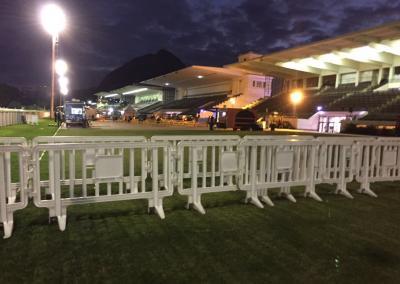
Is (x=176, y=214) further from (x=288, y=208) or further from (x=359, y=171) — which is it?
(x=359, y=171)

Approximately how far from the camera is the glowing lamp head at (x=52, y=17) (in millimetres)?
26875

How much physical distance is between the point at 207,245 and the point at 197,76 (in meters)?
65.1

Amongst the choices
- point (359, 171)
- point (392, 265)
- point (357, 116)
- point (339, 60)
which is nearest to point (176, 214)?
point (392, 265)

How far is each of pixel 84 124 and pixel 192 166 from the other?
31352mm

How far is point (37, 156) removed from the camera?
183 inches

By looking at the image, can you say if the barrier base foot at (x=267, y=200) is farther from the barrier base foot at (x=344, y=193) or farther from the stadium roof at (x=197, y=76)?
the stadium roof at (x=197, y=76)

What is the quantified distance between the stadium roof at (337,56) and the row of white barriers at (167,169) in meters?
31.6

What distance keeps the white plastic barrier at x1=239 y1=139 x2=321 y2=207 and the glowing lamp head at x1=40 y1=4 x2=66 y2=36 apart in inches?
1043

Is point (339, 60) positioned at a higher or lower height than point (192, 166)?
higher

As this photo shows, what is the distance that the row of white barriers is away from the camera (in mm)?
4691

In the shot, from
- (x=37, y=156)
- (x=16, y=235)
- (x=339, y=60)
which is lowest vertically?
(x=16, y=235)

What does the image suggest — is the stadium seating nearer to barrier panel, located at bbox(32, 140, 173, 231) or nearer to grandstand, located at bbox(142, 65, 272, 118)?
grandstand, located at bbox(142, 65, 272, 118)

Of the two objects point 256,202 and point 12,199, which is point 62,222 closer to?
point 12,199

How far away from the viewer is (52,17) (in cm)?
2738
